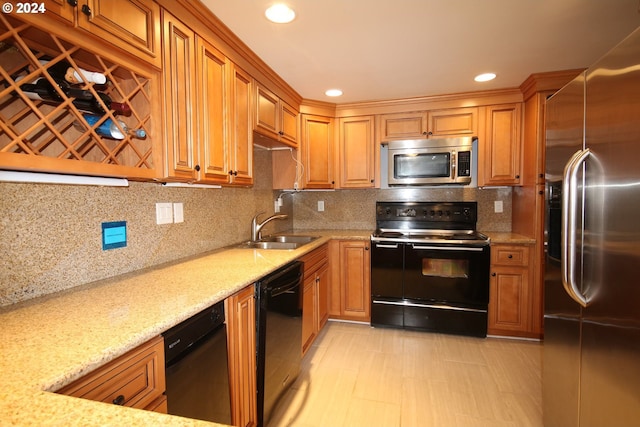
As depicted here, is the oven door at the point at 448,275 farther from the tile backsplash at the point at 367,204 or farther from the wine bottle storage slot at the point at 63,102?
the wine bottle storage slot at the point at 63,102

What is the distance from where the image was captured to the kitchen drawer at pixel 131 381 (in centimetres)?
74

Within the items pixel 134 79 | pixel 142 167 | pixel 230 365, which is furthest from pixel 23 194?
pixel 230 365

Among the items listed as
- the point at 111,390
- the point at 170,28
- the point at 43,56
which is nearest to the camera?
the point at 111,390

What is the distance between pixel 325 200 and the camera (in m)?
3.51

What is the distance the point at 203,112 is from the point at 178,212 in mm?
642

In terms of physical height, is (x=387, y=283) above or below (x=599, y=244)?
below

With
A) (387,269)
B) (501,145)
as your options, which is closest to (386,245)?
(387,269)

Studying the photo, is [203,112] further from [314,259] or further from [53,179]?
[314,259]

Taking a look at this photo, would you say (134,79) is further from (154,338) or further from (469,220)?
(469,220)

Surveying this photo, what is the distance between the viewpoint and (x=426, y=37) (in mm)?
1841

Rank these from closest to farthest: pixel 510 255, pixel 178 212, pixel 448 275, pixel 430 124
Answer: pixel 178 212 → pixel 510 255 → pixel 448 275 → pixel 430 124

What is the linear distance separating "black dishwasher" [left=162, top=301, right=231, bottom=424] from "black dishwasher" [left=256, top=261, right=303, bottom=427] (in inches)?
10.7

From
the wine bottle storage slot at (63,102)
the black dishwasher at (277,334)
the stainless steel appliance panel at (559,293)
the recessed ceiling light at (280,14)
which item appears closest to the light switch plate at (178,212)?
the wine bottle storage slot at (63,102)

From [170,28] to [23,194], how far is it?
935 mm
